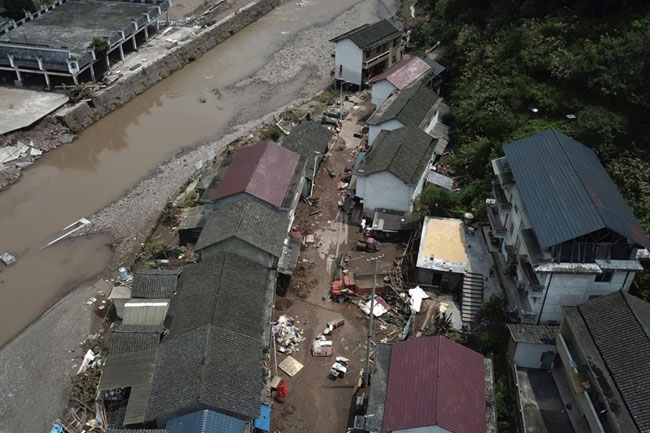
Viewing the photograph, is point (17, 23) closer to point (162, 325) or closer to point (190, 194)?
point (190, 194)

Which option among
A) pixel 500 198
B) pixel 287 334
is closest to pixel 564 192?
→ pixel 500 198

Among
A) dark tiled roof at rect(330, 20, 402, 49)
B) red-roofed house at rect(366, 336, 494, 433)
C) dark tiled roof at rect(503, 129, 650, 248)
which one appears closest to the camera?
red-roofed house at rect(366, 336, 494, 433)

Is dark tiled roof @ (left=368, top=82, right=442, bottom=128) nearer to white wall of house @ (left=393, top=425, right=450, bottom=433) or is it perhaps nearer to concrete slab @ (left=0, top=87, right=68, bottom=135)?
white wall of house @ (left=393, top=425, right=450, bottom=433)

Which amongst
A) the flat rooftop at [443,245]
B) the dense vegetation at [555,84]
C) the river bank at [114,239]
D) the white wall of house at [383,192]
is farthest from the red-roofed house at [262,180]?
the dense vegetation at [555,84]

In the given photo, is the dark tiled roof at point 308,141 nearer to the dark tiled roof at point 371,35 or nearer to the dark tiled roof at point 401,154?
the dark tiled roof at point 401,154

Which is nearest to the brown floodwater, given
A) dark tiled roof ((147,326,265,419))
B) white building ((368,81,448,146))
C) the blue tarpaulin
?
dark tiled roof ((147,326,265,419))

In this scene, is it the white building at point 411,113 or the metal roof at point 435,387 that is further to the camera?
the white building at point 411,113

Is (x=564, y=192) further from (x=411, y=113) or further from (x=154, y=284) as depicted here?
(x=154, y=284)
